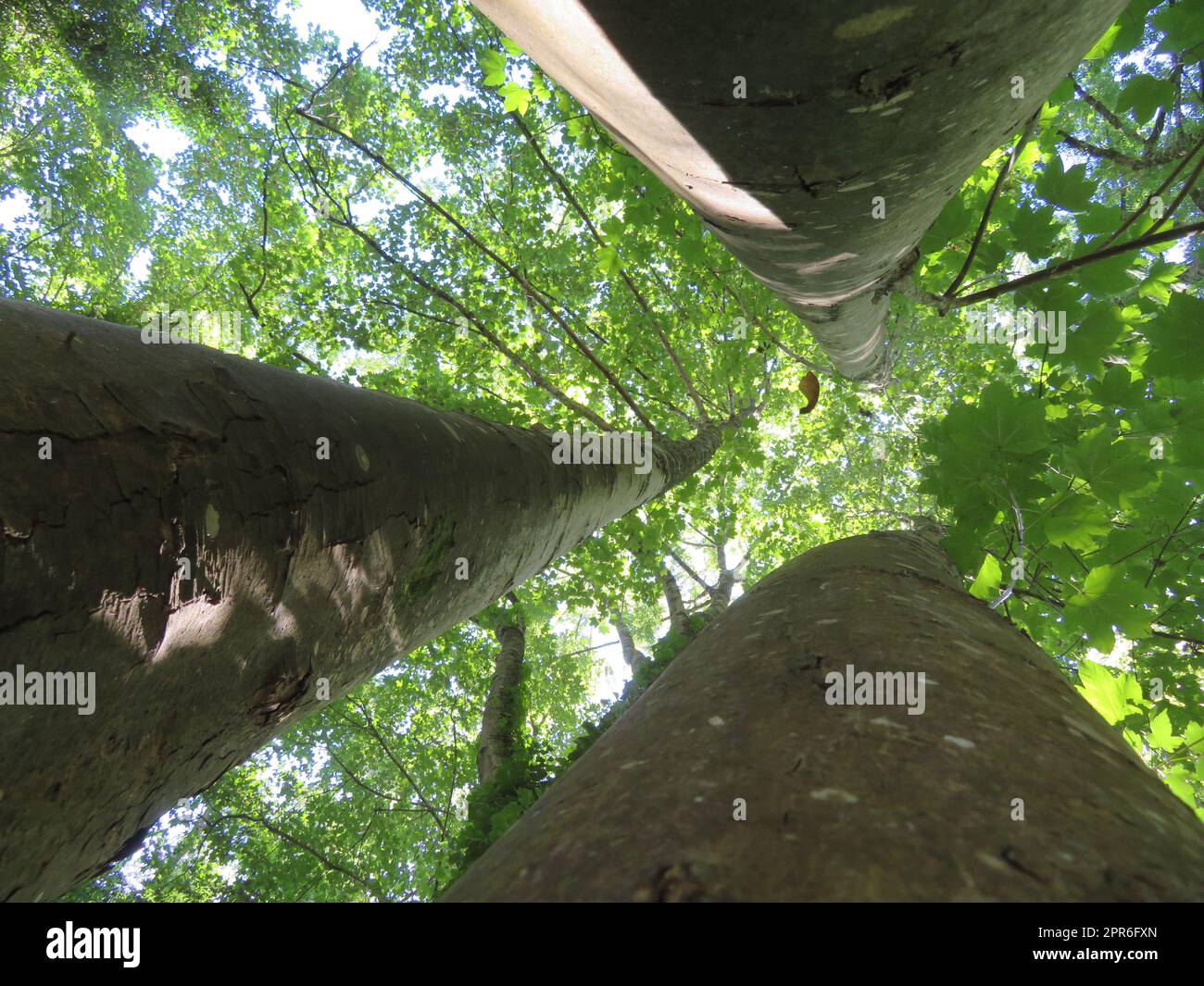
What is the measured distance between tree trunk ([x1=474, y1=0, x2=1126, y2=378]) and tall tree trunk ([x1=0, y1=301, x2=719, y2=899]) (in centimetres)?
81

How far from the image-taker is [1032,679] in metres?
0.82

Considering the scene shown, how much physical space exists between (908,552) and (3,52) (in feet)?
60.3

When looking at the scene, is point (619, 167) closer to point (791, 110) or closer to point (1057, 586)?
point (791, 110)

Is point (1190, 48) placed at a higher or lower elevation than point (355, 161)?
lower

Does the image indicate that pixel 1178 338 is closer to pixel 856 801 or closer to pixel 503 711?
pixel 856 801

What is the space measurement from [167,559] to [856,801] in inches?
36.9

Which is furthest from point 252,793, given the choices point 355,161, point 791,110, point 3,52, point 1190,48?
point 3,52

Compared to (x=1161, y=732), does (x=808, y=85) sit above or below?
above

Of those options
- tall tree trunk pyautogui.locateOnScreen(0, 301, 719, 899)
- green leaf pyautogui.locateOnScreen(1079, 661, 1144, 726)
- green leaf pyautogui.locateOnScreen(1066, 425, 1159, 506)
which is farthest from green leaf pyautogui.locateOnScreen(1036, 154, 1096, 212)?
tall tree trunk pyautogui.locateOnScreen(0, 301, 719, 899)

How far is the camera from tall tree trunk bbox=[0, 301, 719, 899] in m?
0.69

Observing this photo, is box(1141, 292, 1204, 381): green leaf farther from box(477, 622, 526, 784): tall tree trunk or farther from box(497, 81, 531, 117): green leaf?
box(477, 622, 526, 784): tall tree trunk

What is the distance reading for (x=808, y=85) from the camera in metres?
0.65

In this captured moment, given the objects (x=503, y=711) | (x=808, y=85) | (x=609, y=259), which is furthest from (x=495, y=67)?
(x=503, y=711)

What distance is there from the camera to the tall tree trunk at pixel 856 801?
0.40 metres
